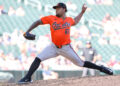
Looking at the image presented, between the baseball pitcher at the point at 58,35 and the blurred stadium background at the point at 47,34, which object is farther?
the blurred stadium background at the point at 47,34

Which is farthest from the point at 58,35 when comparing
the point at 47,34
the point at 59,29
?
the point at 47,34

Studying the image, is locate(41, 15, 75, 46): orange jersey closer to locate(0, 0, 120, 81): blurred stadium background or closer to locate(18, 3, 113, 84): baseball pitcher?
locate(18, 3, 113, 84): baseball pitcher

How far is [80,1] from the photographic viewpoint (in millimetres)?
14961

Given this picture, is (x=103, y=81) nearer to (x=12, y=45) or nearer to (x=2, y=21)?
(x=12, y=45)

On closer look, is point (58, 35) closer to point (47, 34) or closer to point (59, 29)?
point (59, 29)

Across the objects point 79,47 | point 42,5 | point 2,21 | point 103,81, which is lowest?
point 103,81

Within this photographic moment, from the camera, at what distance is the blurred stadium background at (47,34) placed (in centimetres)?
1180

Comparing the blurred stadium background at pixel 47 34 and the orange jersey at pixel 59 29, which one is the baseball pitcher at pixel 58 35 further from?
the blurred stadium background at pixel 47 34

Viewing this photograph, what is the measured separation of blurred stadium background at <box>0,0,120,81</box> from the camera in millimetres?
11797

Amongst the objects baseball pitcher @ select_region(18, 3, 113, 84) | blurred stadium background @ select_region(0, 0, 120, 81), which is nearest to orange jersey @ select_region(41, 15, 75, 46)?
baseball pitcher @ select_region(18, 3, 113, 84)

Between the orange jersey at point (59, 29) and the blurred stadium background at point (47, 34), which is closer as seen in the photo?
the orange jersey at point (59, 29)

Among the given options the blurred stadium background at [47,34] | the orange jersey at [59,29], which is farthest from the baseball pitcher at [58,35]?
the blurred stadium background at [47,34]

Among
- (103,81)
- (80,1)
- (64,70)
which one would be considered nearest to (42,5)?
(80,1)

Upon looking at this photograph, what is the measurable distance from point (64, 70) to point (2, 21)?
3.91 meters
